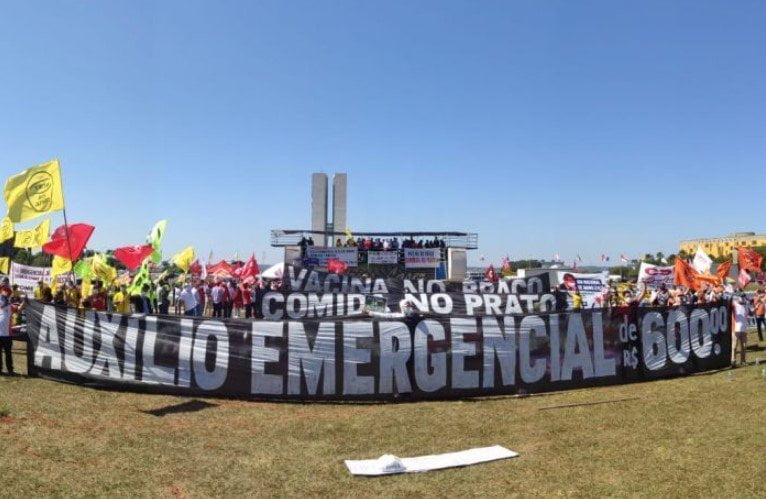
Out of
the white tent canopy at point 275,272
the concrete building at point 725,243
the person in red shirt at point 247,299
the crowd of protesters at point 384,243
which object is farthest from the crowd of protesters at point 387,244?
the concrete building at point 725,243

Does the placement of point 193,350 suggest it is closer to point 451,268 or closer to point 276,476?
point 276,476

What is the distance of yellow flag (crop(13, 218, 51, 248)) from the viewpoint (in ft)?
67.1

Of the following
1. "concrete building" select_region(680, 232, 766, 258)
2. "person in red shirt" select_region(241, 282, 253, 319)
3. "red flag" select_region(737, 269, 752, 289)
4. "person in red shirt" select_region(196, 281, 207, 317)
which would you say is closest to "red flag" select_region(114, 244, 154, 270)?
"person in red shirt" select_region(196, 281, 207, 317)

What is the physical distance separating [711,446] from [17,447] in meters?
9.05

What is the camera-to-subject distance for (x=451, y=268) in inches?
1722

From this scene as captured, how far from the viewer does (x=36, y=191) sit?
36.9 feet

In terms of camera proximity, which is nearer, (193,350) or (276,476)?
(276,476)

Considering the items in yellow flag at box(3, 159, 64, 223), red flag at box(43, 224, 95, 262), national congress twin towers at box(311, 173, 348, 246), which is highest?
national congress twin towers at box(311, 173, 348, 246)

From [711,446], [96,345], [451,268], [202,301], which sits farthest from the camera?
[451,268]

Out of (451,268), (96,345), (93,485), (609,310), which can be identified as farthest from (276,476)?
(451,268)

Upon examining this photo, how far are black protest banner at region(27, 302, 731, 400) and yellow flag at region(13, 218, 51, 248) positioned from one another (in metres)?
10.9

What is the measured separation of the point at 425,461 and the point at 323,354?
12.8 feet

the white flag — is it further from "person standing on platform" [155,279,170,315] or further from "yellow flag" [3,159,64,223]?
"person standing on platform" [155,279,170,315]

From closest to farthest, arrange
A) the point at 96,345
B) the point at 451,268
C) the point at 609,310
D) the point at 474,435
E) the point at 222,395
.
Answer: the point at 474,435, the point at 222,395, the point at 96,345, the point at 609,310, the point at 451,268
